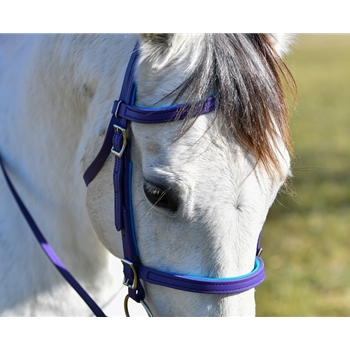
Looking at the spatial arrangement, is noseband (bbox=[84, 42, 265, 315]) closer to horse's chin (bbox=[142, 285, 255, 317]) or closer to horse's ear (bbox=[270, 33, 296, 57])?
horse's chin (bbox=[142, 285, 255, 317])

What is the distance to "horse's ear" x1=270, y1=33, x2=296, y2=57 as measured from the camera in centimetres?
154

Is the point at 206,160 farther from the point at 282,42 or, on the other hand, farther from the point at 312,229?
the point at 312,229

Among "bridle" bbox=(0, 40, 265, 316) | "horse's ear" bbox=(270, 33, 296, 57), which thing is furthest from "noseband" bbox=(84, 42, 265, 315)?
"horse's ear" bbox=(270, 33, 296, 57)

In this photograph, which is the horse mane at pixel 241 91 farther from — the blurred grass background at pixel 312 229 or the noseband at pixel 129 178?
the blurred grass background at pixel 312 229

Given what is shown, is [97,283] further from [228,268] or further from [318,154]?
[318,154]

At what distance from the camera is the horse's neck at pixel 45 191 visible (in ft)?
5.46

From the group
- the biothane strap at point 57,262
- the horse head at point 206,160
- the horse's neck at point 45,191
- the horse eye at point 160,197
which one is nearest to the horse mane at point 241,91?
the horse head at point 206,160

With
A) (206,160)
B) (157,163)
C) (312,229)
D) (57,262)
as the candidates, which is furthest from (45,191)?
(312,229)

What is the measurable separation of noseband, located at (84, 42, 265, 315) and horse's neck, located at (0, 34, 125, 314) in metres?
0.24

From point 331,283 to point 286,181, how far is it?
2285 millimetres

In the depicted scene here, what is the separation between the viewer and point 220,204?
4.17ft

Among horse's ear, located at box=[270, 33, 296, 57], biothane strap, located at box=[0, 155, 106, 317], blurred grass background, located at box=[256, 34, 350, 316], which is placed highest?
horse's ear, located at box=[270, 33, 296, 57]

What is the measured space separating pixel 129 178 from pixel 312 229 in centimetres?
325

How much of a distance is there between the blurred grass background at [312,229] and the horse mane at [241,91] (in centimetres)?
28
